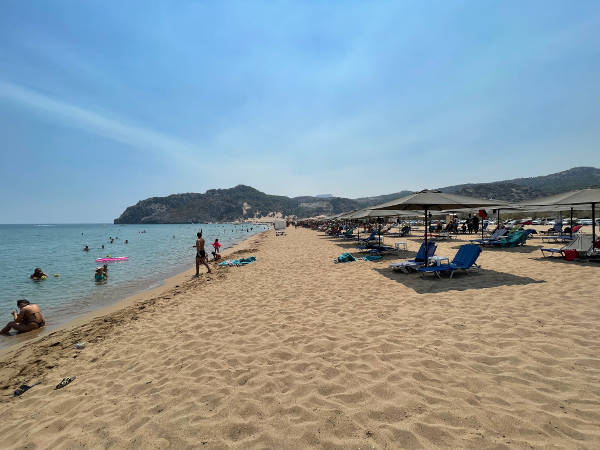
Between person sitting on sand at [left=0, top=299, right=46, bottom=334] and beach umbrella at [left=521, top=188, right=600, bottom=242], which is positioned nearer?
person sitting on sand at [left=0, top=299, right=46, bottom=334]

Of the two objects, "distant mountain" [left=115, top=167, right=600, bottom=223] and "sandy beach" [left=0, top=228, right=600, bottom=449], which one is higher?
"distant mountain" [left=115, top=167, right=600, bottom=223]

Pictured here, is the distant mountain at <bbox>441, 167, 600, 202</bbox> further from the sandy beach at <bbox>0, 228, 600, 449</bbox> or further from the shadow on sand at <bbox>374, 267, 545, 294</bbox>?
the sandy beach at <bbox>0, 228, 600, 449</bbox>

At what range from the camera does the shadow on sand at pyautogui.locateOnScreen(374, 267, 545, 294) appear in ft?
20.6

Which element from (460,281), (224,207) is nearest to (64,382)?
(460,281)

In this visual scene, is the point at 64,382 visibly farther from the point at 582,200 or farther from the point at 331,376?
the point at 582,200

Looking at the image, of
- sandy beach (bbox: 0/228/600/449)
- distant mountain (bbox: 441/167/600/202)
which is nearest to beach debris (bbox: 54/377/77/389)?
sandy beach (bbox: 0/228/600/449)

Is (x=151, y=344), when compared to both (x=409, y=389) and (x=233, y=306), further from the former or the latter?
(x=409, y=389)

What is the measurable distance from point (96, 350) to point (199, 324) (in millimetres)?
1617

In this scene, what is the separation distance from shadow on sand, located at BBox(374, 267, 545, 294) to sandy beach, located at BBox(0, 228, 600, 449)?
357 mm

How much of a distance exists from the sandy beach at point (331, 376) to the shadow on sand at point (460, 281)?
357 mm

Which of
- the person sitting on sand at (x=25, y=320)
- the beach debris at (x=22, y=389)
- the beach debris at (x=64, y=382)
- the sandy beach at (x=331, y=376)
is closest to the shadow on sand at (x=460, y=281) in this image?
the sandy beach at (x=331, y=376)

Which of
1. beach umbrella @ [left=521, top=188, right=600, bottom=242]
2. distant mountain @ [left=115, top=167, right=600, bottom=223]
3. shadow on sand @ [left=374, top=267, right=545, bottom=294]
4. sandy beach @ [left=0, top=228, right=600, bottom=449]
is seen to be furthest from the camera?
distant mountain @ [left=115, top=167, right=600, bottom=223]

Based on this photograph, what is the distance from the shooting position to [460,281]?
270 inches

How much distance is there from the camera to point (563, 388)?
2.57 metres
